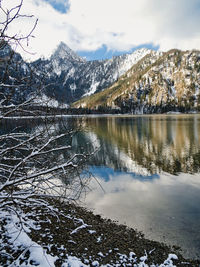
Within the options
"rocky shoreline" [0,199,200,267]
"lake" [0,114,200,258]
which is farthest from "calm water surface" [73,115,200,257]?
"rocky shoreline" [0,199,200,267]

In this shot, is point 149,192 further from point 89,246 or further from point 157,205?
point 89,246

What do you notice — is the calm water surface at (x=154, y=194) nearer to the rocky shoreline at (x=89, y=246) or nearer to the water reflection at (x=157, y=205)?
the water reflection at (x=157, y=205)

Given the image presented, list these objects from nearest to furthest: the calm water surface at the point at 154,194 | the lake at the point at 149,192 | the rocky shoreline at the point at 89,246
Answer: the rocky shoreline at the point at 89,246
the lake at the point at 149,192
the calm water surface at the point at 154,194

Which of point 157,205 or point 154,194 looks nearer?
point 157,205

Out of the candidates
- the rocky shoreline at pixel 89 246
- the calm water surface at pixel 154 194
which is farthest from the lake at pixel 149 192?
the rocky shoreline at pixel 89 246

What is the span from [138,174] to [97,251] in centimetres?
1443

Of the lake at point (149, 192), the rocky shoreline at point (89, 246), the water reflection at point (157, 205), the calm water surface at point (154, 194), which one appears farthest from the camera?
the calm water surface at point (154, 194)

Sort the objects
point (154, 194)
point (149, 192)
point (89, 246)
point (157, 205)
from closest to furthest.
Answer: point (89, 246) < point (157, 205) < point (154, 194) < point (149, 192)

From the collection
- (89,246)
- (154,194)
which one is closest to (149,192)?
(154,194)

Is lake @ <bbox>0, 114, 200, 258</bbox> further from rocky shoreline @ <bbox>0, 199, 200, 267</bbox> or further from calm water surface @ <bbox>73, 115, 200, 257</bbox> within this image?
rocky shoreline @ <bbox>0, 199, 200, 267</bbox>

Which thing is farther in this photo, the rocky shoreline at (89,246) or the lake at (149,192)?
the lake at (149,192)

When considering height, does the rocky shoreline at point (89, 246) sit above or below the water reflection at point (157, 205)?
above

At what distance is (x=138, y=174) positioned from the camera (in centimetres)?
2205

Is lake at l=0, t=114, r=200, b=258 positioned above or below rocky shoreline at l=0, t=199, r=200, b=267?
below
